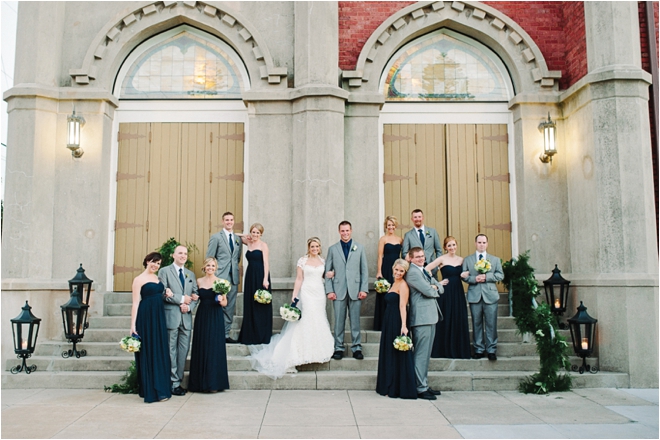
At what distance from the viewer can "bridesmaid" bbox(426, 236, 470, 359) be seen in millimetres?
8875

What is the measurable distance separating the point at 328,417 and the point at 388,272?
3.35 meters

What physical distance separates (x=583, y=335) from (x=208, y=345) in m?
5.38

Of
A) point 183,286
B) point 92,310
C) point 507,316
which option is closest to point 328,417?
point 183,286

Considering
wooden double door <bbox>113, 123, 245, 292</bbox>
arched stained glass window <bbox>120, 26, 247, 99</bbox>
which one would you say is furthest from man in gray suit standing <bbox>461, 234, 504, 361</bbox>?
arched stained glass window <bbox>120, 26, 247, 99</bbox>

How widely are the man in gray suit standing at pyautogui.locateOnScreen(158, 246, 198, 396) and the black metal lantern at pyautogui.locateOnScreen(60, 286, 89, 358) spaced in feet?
6.03

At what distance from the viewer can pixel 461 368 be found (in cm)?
867

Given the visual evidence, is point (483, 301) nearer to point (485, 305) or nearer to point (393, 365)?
point (485, 305)

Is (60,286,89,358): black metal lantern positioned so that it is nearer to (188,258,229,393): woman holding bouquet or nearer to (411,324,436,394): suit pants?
(188,258,229,393): woman holding bouquet

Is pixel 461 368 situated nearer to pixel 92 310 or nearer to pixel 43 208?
pixel 92 310

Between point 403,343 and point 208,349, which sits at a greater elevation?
point 403,343

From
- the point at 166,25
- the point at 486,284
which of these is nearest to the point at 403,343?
the point at 486,284

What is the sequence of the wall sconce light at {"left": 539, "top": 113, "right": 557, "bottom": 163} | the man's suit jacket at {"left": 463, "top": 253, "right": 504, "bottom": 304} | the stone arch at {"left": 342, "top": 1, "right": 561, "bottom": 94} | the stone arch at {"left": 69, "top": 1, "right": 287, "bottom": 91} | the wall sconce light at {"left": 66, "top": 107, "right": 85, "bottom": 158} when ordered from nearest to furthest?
the man's suit jacket at {"left": 463, "top": 253, "right": 504, "bottom": 304}
the wall sconce light at {"left": 66, "top": 107, "right": 85, "bottom": 158}
the wall sconce light at {"left": 539, "top": 113, "right": 557, "bottom": 163}
the stone arch at {"left": 69, "top": 1, "right": 287, "bottom": 91}
the stone arch at {"left": 342, "top": 1, "right": 561, "bottom": 94}

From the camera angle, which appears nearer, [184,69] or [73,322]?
[73,322]

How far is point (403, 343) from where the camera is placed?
7.49m
